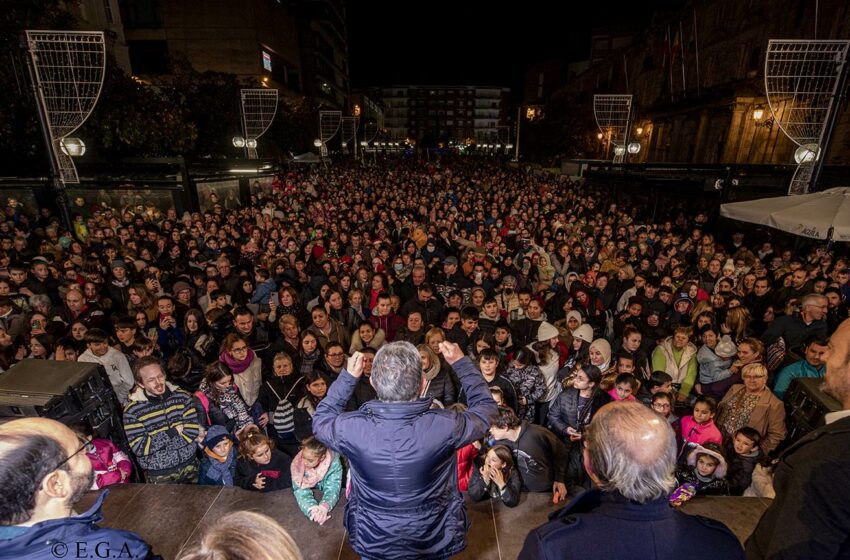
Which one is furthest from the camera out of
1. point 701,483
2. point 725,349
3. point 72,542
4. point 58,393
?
point 725,349

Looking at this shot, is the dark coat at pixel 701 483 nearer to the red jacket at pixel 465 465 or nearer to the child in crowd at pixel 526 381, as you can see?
the child in crowd at pixel 526 381

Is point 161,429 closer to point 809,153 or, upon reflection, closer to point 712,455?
point 712,455

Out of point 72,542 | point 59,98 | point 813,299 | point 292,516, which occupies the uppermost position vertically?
point 59,98

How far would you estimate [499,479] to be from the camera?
290 centimetres

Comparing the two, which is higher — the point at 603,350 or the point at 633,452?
the point at 633,452

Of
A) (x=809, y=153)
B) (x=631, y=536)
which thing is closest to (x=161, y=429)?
(x=631, y=536)

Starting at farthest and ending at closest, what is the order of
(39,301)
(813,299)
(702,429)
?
(39,301)
(813,299)
(702,429)

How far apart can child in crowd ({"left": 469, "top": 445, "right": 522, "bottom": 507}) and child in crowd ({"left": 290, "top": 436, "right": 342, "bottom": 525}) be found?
1103 mm

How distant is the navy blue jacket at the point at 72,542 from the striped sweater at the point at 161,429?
2.19 metres

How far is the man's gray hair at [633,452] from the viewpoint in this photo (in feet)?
4.53

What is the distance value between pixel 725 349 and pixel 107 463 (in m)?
6.71

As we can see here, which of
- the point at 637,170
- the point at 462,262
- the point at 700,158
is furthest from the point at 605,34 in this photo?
the point at 462,262

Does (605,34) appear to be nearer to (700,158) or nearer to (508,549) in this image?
(700,158)

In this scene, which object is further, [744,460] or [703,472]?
[744,460]
